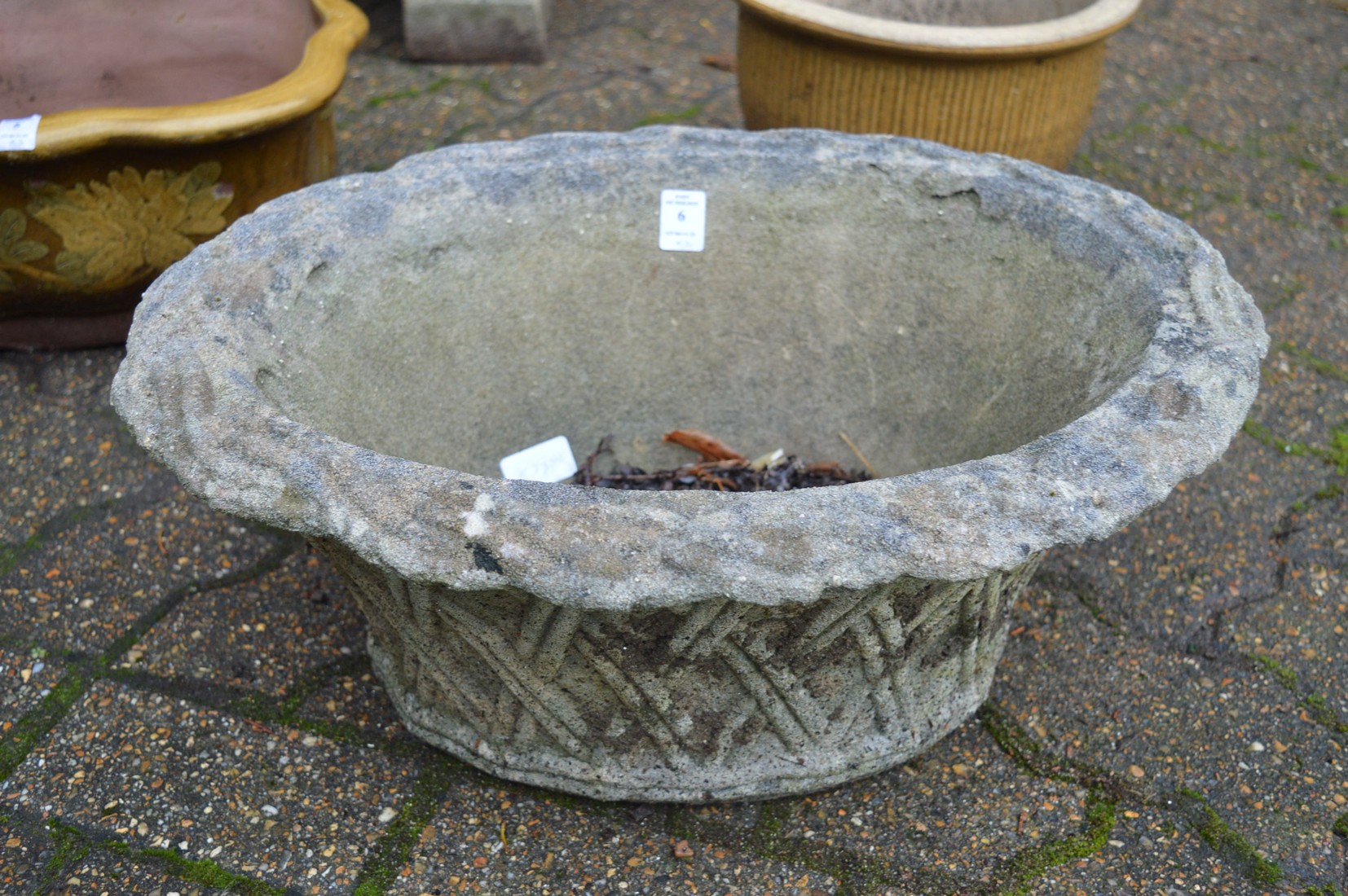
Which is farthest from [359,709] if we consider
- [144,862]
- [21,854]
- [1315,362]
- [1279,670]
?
[1315,362]

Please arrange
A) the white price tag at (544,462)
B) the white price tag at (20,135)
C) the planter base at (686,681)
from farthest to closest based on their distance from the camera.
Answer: the white price tag at (20,135) < the white price tag at (544,462) < the planter base at (686,681)

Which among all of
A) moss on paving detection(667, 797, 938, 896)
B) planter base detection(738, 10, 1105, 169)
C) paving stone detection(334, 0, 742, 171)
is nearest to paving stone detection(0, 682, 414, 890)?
moss on paving detection(667, 797, 938, 896)

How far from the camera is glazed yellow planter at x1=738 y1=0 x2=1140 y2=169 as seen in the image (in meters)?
2.47

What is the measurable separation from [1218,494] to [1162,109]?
1935 mm

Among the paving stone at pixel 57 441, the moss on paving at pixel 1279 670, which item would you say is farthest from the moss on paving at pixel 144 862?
the moss on paving at pixel 1279 670

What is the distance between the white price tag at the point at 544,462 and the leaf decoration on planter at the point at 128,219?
0.96m

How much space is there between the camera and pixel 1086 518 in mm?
1267

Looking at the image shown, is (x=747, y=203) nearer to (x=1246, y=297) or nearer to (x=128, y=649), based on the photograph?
(x=1246, y=297)

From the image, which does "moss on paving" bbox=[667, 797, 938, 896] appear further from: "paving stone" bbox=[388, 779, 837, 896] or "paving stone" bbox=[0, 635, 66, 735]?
"paving stone" bbox=[0, 635, 66, 735]

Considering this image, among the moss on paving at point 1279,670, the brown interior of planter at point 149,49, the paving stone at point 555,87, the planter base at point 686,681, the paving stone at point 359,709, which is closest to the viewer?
the planter base at point 686,681

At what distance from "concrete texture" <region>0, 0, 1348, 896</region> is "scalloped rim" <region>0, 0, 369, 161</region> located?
1.82ft

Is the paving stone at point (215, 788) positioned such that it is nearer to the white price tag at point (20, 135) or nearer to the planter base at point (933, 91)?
the white price tag at point (20, 135)

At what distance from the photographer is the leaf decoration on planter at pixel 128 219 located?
2414mm

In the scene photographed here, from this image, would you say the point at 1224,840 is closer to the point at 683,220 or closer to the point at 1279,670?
the point at 1279,670
